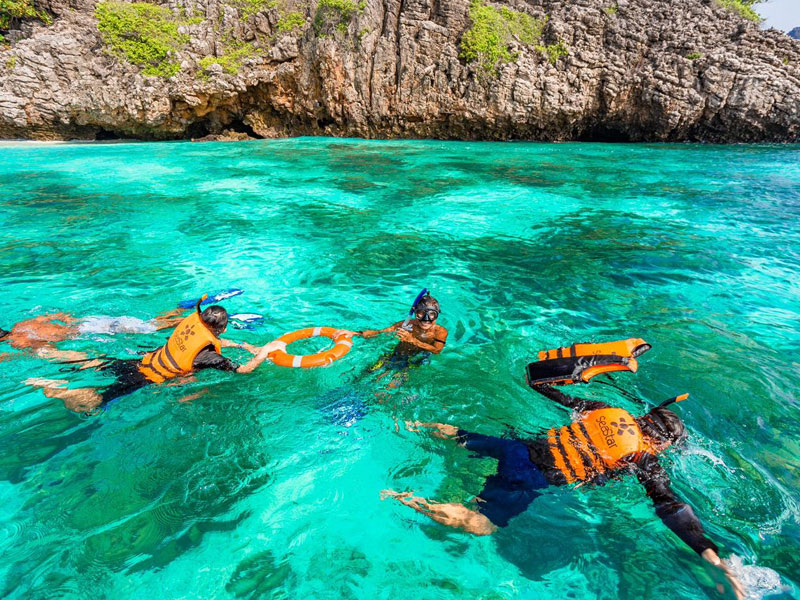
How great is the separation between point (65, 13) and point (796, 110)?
3665 cm

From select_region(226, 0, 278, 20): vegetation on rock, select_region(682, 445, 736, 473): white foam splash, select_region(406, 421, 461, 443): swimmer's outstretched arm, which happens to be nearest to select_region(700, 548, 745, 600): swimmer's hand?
select_region(682, 445, 736, 473): white foam splash

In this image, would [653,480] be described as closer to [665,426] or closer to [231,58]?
[665,426]

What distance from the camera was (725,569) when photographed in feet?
6.63

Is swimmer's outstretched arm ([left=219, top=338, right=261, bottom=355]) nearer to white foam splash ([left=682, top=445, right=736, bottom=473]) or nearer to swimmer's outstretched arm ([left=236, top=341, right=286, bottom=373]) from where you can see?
swimmer's outstretched arm ([left=236, top=341, right=286, bottom=373])

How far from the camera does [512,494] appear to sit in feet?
8.86

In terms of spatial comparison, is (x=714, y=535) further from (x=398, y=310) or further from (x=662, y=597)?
(x=398, y=310)

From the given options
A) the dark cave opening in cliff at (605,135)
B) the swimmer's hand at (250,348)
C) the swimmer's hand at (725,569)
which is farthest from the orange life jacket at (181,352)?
the dark cave opening in cliff at (605,135)

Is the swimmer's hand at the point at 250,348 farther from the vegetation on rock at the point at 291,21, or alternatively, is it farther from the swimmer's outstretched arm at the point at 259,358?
the vegetation on rock at the point at 291,21

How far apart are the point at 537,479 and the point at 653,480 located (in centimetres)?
A: 65

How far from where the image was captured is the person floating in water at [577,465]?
8.11 ft

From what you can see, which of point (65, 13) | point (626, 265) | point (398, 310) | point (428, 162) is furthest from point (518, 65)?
point (65, 13)

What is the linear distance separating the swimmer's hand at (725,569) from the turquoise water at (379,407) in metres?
0.12

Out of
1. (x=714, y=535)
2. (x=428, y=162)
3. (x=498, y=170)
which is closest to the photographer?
(x=714, y=535)

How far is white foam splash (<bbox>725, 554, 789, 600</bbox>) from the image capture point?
2225 mm
